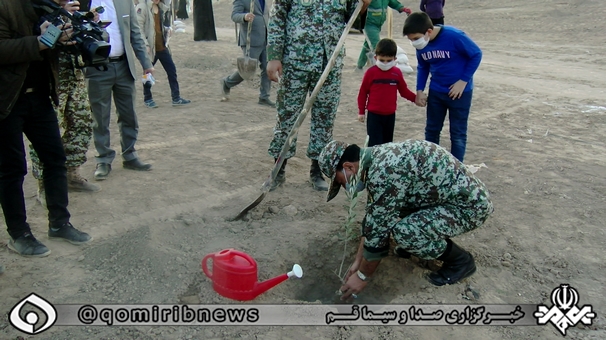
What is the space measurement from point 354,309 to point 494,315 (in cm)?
83

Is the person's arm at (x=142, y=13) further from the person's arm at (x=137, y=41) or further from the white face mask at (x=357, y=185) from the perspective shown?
the white face mask at (x=357, y=185)

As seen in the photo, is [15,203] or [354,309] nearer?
[354,309]

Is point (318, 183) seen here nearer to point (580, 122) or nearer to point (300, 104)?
point (300, 104)

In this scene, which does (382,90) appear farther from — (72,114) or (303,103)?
(72,114)

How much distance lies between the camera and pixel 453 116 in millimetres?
4531

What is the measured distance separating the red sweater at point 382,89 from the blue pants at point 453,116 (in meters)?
0.20

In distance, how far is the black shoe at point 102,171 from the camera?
15.2 feet

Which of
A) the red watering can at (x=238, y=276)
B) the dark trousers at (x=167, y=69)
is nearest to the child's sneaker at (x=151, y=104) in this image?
the dark trousers at (x=167, y=69)

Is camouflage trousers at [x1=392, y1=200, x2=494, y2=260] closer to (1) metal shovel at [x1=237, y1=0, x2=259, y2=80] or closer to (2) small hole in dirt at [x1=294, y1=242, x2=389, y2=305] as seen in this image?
(2) small hole in dirt at [x1=294, y1=242, x2=389, y2=305]

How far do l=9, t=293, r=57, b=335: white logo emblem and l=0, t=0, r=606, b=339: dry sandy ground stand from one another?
1.9 inches

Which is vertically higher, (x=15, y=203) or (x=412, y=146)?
(x=412, y=146)

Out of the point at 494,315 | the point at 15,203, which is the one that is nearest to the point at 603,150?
the point at 494,315

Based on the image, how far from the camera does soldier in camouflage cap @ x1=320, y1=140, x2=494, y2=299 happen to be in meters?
2.88

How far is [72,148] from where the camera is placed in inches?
165
